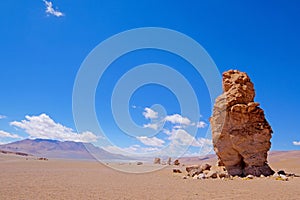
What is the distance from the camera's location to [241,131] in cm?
2044

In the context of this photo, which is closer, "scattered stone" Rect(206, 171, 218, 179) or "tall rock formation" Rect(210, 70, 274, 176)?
"scattered stone" Rect(206, 171, 218, 179)

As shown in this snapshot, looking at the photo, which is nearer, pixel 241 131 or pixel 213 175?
pixel 213 175

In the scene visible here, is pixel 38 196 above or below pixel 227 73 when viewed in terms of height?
below

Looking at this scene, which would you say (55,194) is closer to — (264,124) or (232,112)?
(232,112)

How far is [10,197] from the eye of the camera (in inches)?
398

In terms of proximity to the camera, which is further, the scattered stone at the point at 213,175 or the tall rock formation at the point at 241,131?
the tall rock formation at the point at 241,131

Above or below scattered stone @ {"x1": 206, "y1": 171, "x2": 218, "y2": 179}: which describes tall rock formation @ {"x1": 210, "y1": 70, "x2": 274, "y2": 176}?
above

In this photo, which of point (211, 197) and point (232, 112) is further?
point (232, 112)

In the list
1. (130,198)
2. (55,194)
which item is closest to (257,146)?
(130,198)

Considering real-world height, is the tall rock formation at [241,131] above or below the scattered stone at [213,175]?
above

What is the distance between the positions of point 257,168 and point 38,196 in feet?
46.8

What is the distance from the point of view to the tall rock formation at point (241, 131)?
65.6 feet

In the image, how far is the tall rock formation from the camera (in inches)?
787

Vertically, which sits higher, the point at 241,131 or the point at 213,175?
the point at 241,131
